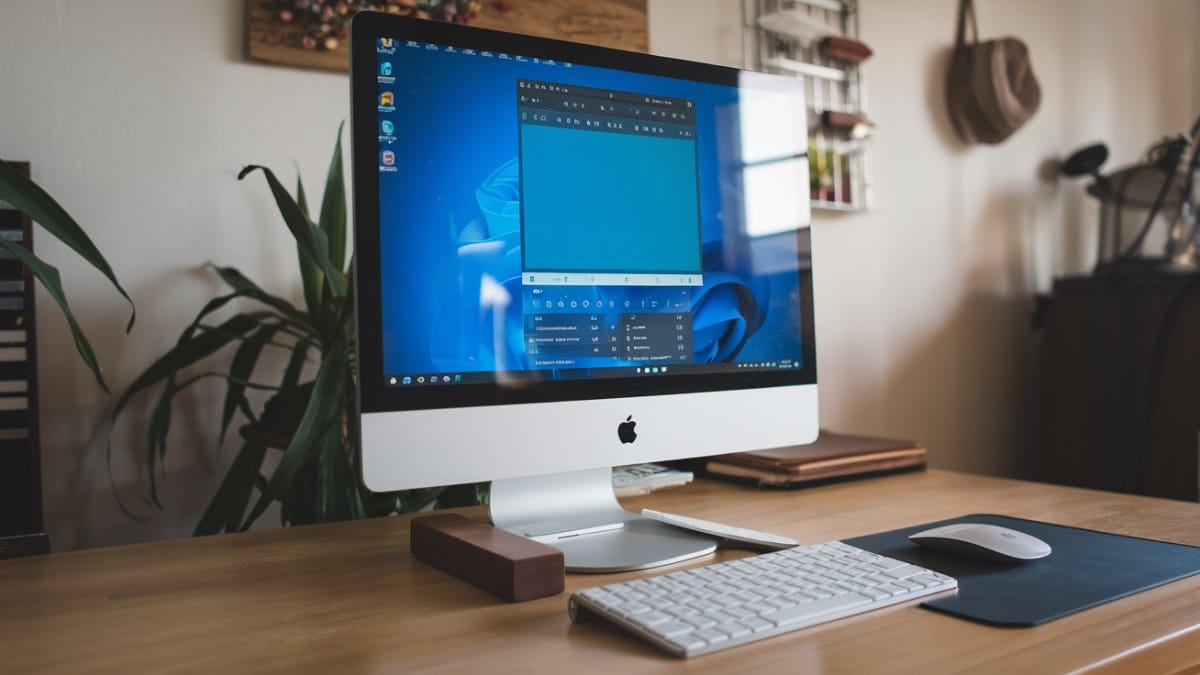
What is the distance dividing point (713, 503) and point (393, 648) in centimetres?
64

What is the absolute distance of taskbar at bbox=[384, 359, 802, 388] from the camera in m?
0.88

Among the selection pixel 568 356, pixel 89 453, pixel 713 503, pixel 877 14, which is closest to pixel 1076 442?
pixel 877 14

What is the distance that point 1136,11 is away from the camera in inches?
111

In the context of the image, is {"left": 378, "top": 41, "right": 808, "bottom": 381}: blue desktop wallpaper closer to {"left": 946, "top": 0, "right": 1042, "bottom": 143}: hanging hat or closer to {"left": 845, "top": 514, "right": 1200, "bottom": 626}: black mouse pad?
→ {"left": 845, "top": 514, "right": 1200, "bottom": 626}: black mouse pad

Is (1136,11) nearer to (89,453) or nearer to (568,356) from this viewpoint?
(568,356)

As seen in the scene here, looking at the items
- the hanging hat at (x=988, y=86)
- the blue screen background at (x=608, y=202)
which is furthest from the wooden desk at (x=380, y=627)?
the hanging hat at (x=988, y=86)

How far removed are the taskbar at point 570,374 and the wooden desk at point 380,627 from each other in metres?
0.19

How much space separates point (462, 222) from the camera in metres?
0.91

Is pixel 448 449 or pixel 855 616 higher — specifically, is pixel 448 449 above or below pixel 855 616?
above

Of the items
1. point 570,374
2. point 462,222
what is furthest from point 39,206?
point 570,374

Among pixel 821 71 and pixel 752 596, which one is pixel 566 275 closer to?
pixel 752 596

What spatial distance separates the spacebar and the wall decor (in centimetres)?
103

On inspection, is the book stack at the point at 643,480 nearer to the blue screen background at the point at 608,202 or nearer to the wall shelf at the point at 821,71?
the blue screen background at the point at 608,202

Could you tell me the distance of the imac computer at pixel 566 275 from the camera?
2.86 ft
